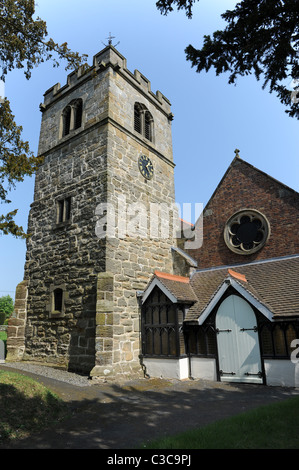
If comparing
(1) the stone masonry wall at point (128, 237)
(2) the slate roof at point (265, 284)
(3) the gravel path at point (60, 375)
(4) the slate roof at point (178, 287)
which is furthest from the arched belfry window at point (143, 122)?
(3) the gravel path at point (60, 375)

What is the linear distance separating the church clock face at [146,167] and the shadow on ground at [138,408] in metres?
9.49

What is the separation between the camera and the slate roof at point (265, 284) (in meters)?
9.72

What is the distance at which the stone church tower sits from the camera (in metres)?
11.3

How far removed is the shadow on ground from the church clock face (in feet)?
31.1

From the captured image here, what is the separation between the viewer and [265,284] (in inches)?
439

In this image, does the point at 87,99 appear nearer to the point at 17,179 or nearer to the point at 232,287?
the point at 17,179

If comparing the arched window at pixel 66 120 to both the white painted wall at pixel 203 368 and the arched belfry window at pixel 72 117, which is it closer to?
the arched belfry window at pixel 72 117

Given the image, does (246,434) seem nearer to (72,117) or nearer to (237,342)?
(237,342)

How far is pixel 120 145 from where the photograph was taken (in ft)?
44.5

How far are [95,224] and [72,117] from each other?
22.4 feet

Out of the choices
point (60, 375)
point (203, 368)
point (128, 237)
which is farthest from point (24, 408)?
point (128, 237)
